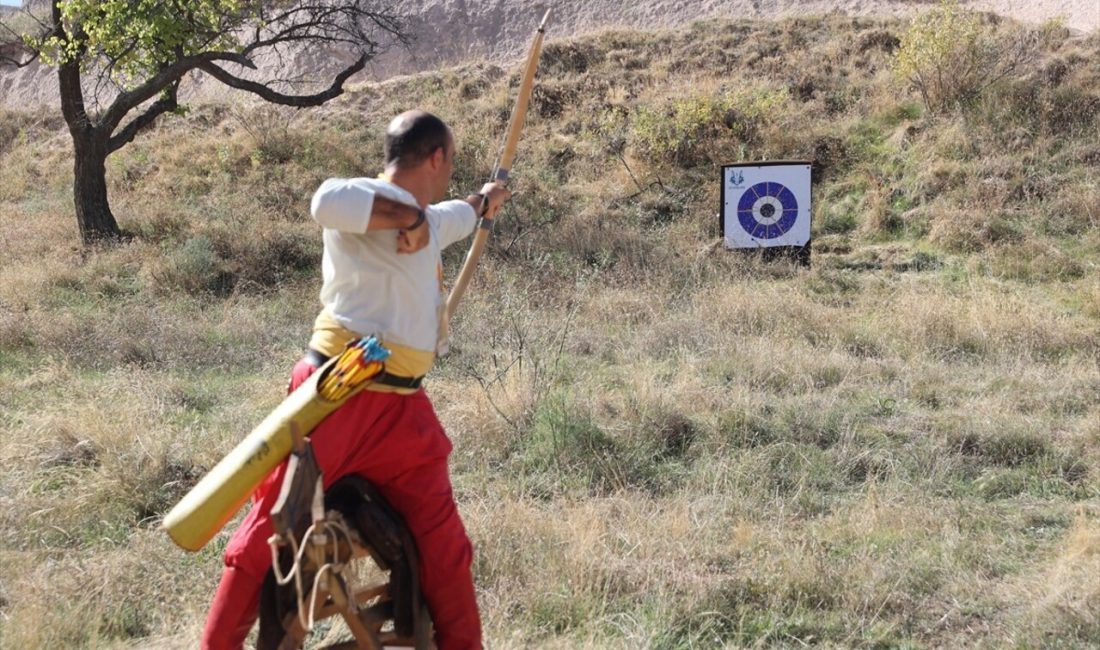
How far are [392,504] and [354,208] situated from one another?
74 cm

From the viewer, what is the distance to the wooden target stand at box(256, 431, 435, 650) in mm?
2307

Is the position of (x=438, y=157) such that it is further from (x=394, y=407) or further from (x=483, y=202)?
(x=394, y=407)

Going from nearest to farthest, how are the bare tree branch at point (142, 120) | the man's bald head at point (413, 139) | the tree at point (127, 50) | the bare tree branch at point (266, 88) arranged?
the man's bald head at point (413, 139) → the tree at point (127, 50) → the bare tree branch at point (142, 120) → the bare tree branch at point (266, 88)

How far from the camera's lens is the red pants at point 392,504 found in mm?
2510

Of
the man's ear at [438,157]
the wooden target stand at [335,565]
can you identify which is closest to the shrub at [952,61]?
the man's ear at [438,157]

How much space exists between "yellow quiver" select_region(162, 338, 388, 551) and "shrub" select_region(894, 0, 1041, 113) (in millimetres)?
12105

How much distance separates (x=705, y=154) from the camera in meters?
13.5

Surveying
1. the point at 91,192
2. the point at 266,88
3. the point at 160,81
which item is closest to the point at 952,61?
the point at 266,88

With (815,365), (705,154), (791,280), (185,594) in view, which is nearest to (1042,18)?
(705,154)

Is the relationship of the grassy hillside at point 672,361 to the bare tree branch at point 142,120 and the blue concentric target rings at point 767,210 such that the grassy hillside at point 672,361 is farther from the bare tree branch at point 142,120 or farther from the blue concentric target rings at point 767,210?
the bare tree branch at point 142,120

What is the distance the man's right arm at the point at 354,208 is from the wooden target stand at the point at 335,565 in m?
0.49

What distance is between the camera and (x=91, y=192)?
12688mm

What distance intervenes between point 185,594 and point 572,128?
39.4 feet

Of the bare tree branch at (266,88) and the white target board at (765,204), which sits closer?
the white target board at (765,204)
